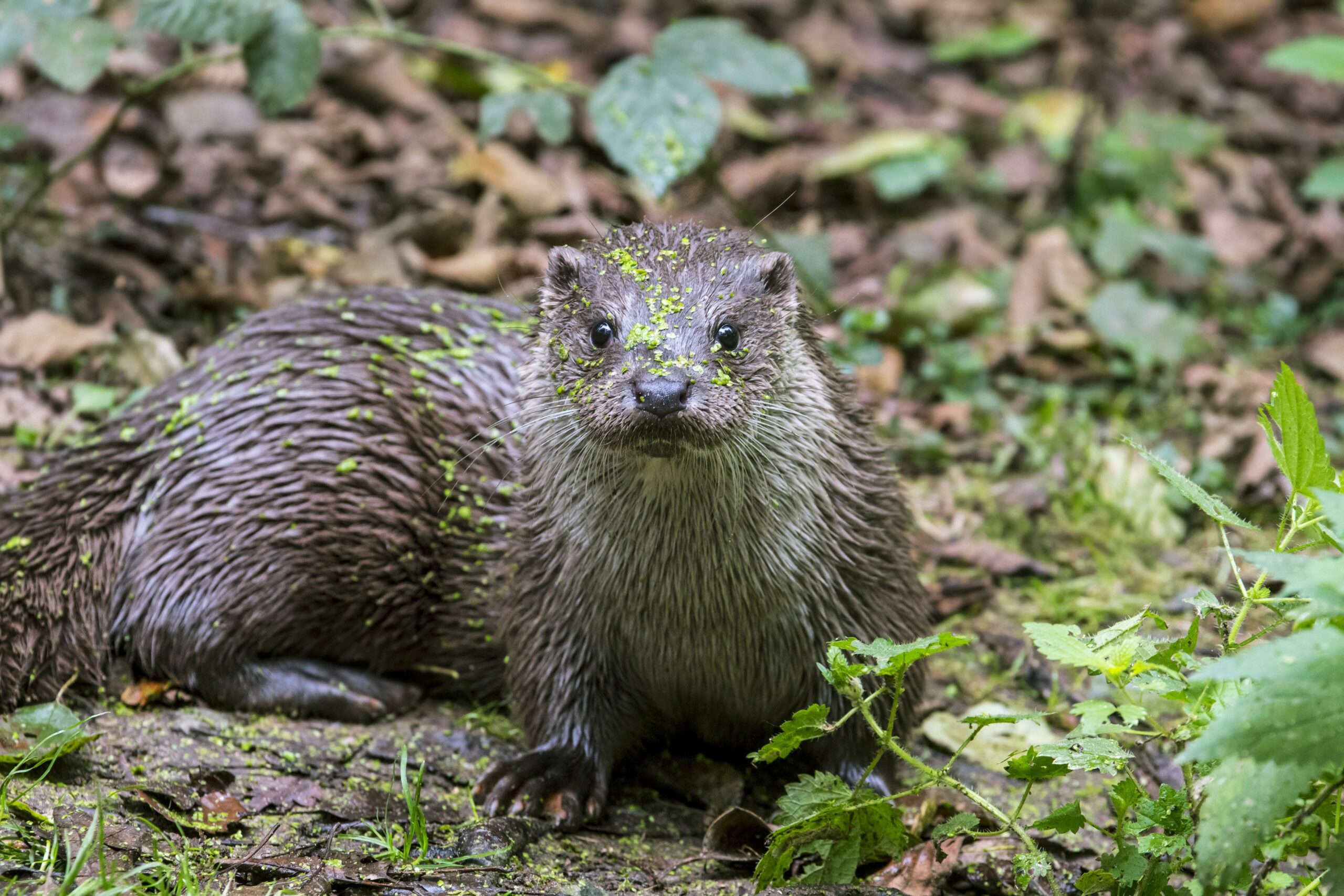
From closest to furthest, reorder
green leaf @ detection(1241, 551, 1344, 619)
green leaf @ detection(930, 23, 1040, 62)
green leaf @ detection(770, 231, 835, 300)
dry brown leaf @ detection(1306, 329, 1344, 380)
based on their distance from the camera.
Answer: green leaf @ detection(1241, 551, 1344, 619) → green leaf @ detection(770, 231, 835, 300) → dry brown leaf @ detection(1306, 329, 1344, 380) → green leaf @ detection(930, 23, 1040, 62)

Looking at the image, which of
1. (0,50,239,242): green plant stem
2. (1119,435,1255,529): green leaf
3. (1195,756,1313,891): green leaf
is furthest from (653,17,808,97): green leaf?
(1195,756,1313,891): green leaf

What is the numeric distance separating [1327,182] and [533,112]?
12.4 feet

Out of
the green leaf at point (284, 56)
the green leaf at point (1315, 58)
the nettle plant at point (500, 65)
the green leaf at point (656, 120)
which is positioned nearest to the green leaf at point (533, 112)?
the nettle plant at point (500, 65)

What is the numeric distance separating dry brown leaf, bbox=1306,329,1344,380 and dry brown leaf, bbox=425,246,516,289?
3.28 m

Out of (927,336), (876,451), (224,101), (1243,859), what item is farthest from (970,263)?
(1243,859)

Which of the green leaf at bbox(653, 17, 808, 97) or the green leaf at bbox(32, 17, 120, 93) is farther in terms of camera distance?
the green leaf at bbox(653, 17, 808, 97)

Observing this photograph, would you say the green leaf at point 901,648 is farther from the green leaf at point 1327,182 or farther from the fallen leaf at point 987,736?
the green leaf at point 1327,182

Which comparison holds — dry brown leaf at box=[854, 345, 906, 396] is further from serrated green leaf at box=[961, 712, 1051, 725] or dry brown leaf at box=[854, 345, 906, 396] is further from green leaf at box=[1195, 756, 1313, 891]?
green leaf at box=[1195, 756, 1313, 891]

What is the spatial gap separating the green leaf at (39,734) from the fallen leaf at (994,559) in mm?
2536

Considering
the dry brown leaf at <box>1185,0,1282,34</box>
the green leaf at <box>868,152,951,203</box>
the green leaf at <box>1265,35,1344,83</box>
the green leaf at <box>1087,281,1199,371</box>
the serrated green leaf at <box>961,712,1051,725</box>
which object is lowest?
the serrated green leaf at <box>961,712,1051,725</box>

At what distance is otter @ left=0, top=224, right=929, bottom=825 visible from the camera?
2828 mm

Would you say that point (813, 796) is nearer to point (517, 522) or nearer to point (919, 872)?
point (919, 872)

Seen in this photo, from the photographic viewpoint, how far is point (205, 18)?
383cm

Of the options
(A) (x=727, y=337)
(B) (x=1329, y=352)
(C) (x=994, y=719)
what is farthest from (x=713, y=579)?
(B) (x=1329, y=352)
